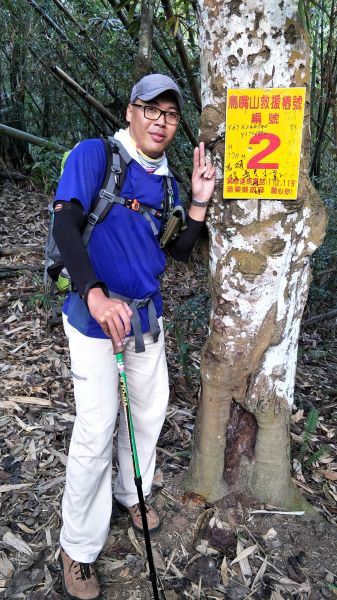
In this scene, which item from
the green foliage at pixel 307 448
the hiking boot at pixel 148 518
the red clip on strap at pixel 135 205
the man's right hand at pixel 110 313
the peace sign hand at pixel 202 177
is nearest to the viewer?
the man's right hand at pixel 110 313

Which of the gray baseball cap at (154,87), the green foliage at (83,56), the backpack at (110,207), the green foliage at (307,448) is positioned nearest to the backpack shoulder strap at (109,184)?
the backpack at (110,207)

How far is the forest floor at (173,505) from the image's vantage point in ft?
7.76

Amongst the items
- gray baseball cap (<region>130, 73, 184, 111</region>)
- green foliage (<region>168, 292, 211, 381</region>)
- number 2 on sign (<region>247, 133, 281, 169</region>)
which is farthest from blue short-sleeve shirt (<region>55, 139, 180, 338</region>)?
green foliage (<region>168, 292, 211, 381</region>)

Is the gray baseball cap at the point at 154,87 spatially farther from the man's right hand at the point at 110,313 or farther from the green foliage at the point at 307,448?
the green foliage at the point at 307,448

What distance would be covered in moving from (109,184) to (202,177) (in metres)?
0.44

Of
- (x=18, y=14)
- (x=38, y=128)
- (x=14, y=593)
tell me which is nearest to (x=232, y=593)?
(x=14, y=593)

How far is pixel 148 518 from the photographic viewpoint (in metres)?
2.61

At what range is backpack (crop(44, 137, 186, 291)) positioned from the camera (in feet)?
6.84

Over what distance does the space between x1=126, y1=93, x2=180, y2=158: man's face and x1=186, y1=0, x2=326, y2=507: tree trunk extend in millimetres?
171

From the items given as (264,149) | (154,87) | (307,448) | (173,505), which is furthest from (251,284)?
(307,448)

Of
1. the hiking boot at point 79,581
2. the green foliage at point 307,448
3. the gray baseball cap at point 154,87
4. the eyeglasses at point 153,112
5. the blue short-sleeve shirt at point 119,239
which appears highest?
the gray baseball cap at point 154,87

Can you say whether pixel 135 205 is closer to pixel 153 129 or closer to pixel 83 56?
pixel 153 129

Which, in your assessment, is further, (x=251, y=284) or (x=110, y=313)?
(x=251, y=284)

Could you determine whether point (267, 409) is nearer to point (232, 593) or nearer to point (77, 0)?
point (232, 593)
